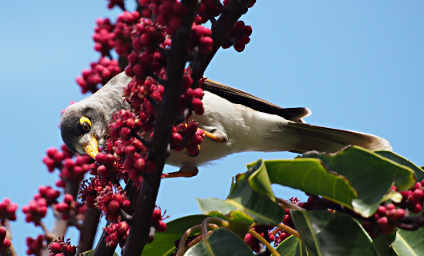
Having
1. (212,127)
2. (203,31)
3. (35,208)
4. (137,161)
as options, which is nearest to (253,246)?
(137,161)

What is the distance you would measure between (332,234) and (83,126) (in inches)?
125

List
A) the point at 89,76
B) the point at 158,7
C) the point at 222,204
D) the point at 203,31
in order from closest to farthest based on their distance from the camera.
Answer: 1. the point at 158,7
2. the point at 203,31
3. the point at 222,204
4. the point at 89,76

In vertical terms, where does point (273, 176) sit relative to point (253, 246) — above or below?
above

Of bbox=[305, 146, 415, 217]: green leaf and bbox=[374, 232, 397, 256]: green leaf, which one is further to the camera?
bbox=[374, 232, 397, 256]: green leaf

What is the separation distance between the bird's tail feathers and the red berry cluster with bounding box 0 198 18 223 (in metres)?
3.04

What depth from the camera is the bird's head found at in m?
4.70

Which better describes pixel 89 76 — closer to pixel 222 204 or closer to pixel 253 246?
pixel 222 204

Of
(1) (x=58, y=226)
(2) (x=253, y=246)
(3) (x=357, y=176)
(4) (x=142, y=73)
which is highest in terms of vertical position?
(4) (x=142, y=73)

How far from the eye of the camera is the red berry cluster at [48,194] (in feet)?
7.48

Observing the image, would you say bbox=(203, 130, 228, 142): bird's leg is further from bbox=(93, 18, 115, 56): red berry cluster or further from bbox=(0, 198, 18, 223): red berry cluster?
bbox=(93, 18, 115, 56): red berry cluster

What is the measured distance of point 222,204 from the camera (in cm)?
215

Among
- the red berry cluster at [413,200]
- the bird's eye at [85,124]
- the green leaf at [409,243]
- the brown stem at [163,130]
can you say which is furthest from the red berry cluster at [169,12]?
the bird's eye at [85,124]

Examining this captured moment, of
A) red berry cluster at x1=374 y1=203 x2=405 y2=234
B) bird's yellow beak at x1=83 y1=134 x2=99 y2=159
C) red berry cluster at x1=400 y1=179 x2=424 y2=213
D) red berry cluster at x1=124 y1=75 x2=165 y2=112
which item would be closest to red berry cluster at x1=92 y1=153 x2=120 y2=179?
red berry cluster at x1=124 y1=75 x2=165 y2=112

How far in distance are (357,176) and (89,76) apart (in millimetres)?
1321
